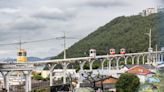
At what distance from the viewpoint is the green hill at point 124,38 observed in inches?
3846

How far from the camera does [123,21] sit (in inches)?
4958

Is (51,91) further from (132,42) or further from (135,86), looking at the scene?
(132,42)

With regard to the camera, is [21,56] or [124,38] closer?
[21,56]

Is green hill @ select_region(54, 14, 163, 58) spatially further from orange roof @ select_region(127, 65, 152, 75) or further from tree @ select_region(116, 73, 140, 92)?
tree @ select_region(116, 73, 140, 92)

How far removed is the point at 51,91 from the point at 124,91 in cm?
739

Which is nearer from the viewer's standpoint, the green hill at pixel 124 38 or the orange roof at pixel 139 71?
the orange roof at pixel 139 71

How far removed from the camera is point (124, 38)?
346ft

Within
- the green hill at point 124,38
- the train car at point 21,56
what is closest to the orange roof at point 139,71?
the train car at point 21,56

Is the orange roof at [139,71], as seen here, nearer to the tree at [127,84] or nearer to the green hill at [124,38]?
the tree at [127,84]

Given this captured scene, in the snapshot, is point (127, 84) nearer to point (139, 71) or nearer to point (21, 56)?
point (139, 71)

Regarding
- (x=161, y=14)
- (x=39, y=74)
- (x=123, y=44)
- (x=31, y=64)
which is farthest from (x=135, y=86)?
(x=123, y=44)

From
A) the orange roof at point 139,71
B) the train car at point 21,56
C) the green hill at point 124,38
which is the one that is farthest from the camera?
the green hill at point 124,38

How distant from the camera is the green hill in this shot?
320 feet

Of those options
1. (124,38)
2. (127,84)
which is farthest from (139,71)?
(124,38)
